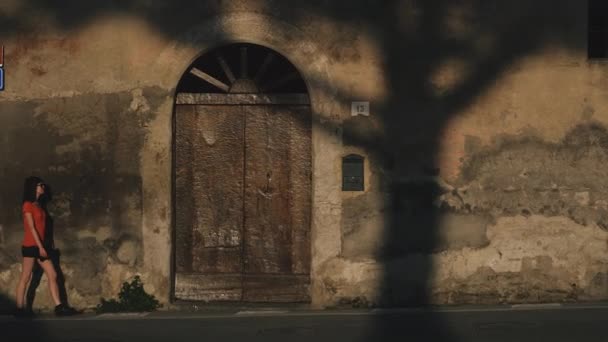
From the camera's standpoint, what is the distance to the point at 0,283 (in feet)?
38.0

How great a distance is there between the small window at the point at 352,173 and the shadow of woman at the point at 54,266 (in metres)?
3.34

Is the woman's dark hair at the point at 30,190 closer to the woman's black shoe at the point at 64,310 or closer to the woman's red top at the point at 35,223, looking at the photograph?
the woman's red top at the point at 35,223

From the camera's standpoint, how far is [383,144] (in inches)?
453

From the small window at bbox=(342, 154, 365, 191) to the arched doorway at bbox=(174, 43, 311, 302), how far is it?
44 cm

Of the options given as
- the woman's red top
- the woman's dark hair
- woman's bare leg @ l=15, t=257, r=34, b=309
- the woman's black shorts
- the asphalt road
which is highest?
the woman's dark hair

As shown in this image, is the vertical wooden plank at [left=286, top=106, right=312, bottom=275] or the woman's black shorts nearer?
the woman's black shorts

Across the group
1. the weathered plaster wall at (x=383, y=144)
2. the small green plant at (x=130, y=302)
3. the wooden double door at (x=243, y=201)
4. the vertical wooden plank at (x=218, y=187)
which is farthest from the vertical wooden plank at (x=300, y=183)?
the small green plant at (x=130, y=302)

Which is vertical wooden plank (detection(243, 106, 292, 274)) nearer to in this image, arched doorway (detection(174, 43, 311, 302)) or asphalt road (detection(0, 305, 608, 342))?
arched doorway (detection(174, 43, 311, 302))

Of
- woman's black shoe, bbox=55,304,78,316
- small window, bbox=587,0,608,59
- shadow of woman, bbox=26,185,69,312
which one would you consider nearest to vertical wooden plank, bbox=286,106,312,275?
woman's black shoe, bbox=55,304,78,316

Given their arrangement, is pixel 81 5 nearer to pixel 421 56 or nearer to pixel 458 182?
pixel 421 56

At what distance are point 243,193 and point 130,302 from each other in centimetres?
177

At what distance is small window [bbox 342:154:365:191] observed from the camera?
37.7 ft

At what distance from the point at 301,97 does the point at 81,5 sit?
2.70m

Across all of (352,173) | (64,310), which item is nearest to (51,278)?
(64,310)
